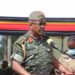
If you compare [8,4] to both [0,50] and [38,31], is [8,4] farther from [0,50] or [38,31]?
[38,31]

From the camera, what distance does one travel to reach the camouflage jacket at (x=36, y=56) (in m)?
3.42

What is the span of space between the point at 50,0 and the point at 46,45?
3.13ft

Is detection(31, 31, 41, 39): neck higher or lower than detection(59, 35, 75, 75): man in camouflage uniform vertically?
higher

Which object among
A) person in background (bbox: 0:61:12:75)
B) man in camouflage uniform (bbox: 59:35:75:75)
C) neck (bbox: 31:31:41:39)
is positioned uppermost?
neck (bbox: 31:31:41:39)

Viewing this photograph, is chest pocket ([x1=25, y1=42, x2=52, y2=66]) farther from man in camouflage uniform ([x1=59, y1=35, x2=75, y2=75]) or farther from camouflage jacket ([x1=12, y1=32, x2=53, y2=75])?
man in camouflage uniform ([x1=59, y1=35, x2=75, y2=75])

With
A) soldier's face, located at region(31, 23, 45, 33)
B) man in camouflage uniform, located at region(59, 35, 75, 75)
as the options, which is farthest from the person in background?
soldier's face, located at region(31, 23, 45, 33)

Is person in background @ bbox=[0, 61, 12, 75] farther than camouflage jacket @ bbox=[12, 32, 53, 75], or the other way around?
person in background @ bbox=[0, 61, 12, 75]

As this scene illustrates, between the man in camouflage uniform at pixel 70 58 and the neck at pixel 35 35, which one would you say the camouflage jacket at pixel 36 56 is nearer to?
the neck at pixel 35 35

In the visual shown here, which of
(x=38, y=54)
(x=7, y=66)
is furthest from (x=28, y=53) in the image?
(x=7, y=66)

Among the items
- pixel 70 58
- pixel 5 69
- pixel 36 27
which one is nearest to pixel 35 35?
pixel 36 27

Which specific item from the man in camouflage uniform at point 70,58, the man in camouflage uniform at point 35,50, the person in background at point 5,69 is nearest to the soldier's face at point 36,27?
the man in camouflage uniform at point 35,50

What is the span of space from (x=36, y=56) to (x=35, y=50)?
54 millimetres

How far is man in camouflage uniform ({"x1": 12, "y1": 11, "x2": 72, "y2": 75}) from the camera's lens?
3357 millimetres

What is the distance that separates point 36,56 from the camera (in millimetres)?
3453
